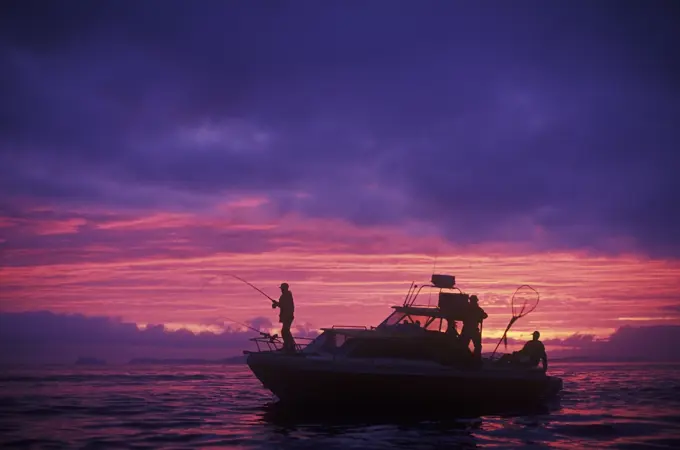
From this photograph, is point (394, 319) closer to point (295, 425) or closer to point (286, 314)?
point (286, 314)

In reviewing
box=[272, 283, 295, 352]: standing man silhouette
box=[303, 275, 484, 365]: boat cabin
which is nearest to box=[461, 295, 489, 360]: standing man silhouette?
box=[303, 275, 484, 365]: boat cabin

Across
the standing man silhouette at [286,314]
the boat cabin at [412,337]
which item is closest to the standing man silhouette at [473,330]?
the boat cabin at [412,337]

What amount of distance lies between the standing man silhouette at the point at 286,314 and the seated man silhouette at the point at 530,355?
26.9 ft

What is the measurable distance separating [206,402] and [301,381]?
8.01m

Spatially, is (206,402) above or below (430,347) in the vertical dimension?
below

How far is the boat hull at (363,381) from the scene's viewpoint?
63.1 feet

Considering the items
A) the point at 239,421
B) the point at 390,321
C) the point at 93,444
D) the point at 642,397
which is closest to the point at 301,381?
the point at 239,421

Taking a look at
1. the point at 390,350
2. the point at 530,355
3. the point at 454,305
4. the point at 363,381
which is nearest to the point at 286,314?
the point at 363,381

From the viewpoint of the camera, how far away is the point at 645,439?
17.1 metres

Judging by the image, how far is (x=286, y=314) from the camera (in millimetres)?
20938

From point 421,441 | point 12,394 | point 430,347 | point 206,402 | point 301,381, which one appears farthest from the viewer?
point 12,394

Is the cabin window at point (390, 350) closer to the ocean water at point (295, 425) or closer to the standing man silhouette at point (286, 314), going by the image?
the ocean water at point (295, 425)

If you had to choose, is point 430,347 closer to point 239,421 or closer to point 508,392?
point 508,392

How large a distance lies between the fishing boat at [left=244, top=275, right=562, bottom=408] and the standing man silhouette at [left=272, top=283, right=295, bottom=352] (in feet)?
1.26
